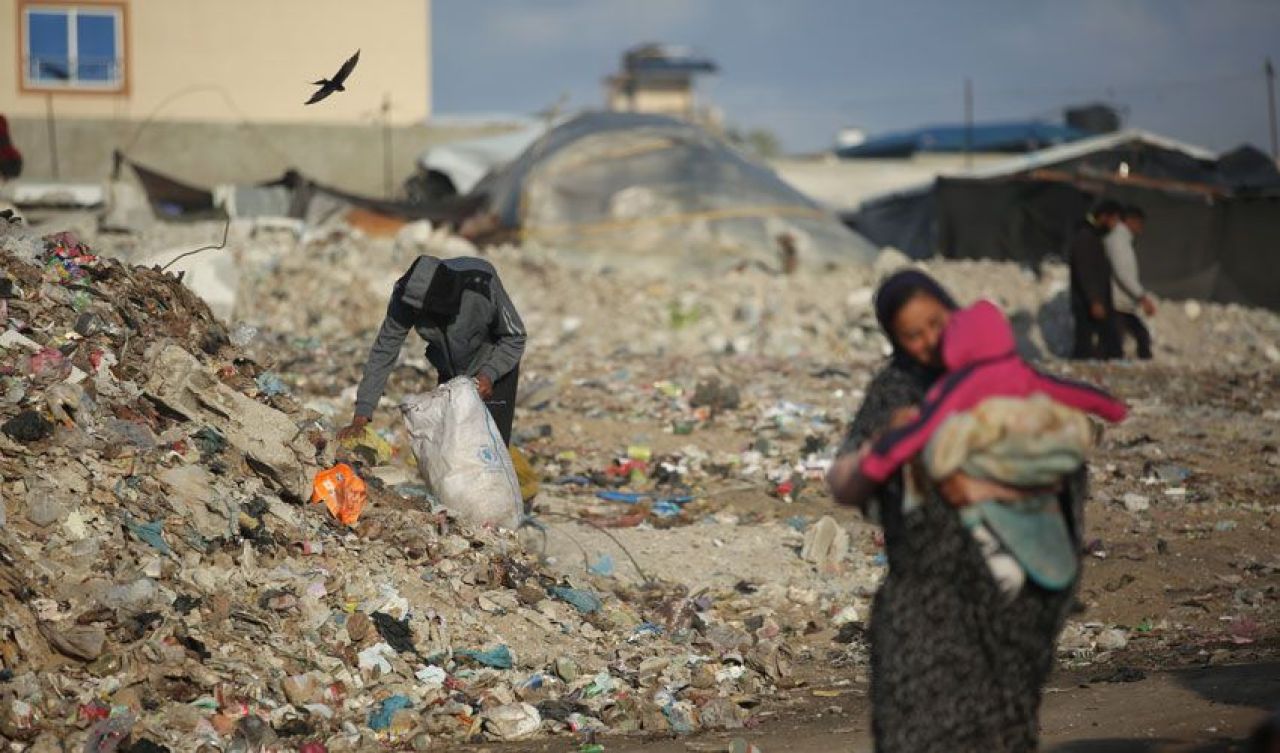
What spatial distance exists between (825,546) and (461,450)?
187 centimetres

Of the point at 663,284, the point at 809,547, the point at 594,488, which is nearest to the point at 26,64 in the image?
the point at 663,284

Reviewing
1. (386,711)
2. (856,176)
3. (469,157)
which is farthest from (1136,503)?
(856,176)

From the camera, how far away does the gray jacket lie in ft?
20.9

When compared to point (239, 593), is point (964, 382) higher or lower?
higher

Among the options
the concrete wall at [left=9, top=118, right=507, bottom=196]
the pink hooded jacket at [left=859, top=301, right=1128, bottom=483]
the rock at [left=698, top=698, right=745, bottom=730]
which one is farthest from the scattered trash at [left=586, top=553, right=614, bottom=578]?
the concrete wall at [left=9, top=118, right=507, bottom=196]

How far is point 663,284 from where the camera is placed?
1619cm

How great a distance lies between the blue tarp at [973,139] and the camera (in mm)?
27734

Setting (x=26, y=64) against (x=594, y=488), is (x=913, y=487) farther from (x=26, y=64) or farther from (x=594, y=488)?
(x=26, y=64)

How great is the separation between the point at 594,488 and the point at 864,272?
360 inches

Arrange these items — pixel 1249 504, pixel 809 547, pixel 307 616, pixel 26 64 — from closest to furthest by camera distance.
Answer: pixel 307 616 → pixel 809 547 → pixel 1249 504 → pixel 26 64

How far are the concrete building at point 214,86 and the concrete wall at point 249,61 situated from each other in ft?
0.07

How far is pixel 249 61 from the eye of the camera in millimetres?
23047

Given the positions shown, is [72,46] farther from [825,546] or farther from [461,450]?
[825,546]

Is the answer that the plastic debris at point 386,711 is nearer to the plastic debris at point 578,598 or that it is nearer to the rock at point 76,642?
the rock at point 76,642
